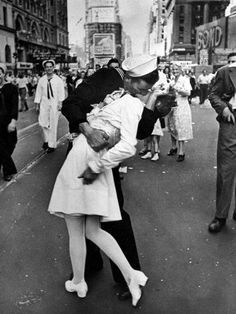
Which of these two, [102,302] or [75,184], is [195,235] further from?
[75,184]

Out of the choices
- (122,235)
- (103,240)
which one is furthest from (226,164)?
(103,240)

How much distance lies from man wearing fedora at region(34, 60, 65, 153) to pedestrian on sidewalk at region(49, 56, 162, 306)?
6693mm

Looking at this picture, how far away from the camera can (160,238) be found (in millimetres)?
4508

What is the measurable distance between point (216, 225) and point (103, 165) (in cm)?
235

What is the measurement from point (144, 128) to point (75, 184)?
2.07ft

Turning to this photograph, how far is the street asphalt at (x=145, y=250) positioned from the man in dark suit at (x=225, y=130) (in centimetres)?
38

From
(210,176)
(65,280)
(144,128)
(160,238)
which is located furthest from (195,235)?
(210,176)

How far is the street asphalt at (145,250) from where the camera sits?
3.24 metres

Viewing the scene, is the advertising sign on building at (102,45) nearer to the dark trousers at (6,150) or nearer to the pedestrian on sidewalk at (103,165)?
the dark trousers at (6,150)

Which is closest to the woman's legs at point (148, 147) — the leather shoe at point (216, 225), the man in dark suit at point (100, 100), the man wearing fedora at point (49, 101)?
the man wearing fedora at point (49, 101)

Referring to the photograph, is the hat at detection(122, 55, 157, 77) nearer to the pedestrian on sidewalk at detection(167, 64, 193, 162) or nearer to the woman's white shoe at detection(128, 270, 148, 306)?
the woman's white shoe at detection(128, 270, 148, 306)

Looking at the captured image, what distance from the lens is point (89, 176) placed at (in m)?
2.80

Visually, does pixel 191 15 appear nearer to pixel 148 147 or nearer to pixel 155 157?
pixel 148 147

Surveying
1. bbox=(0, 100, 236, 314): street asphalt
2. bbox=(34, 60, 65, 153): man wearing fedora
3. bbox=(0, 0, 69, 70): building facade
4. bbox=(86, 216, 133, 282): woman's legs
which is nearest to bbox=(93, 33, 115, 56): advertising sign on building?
bbox=(0, 0, 69, 70): building facade
